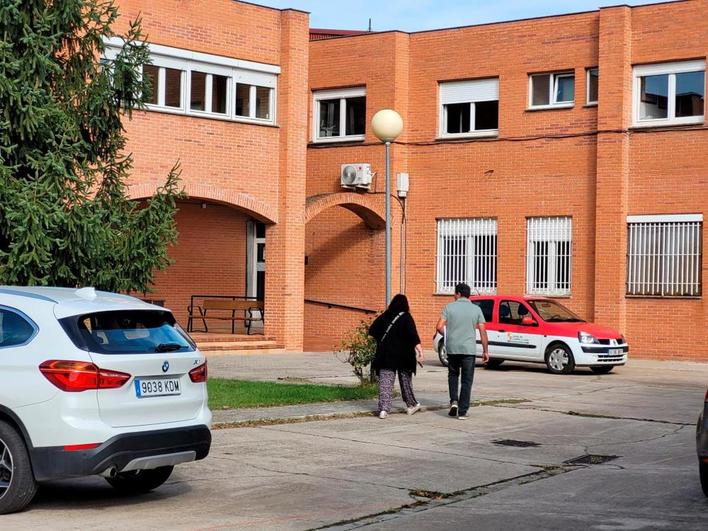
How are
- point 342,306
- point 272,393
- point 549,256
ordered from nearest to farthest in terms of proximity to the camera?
1. point 272,393
2. point 549,256
3. point 342,306

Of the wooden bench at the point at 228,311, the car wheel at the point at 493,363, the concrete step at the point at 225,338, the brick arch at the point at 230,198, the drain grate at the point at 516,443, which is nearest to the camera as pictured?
the drain grate at the point at 516,443

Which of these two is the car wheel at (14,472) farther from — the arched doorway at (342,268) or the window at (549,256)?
the arched doorway at (342,268)

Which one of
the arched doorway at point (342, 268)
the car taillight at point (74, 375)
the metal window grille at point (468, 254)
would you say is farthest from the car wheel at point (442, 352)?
the car taillight at point (74, 375)

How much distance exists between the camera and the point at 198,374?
9508 mm

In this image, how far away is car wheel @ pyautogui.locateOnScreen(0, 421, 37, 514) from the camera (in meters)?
8.55

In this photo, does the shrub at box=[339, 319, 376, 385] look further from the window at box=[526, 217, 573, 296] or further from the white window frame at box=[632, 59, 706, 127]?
the white window frame at box=[632, 59, 706, 127]

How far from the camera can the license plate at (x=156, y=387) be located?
8883 mm

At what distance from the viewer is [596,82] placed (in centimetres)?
2953

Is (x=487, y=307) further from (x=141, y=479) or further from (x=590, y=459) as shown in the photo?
(x=141, y=479)

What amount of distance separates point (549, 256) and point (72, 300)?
2212 centimetres

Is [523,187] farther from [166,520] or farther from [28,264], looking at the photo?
[166,520]

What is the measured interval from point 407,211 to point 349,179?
1.93 meters

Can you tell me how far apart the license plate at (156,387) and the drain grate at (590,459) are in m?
4.78

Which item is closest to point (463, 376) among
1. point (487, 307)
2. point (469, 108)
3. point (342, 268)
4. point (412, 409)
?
point (412, 409)
